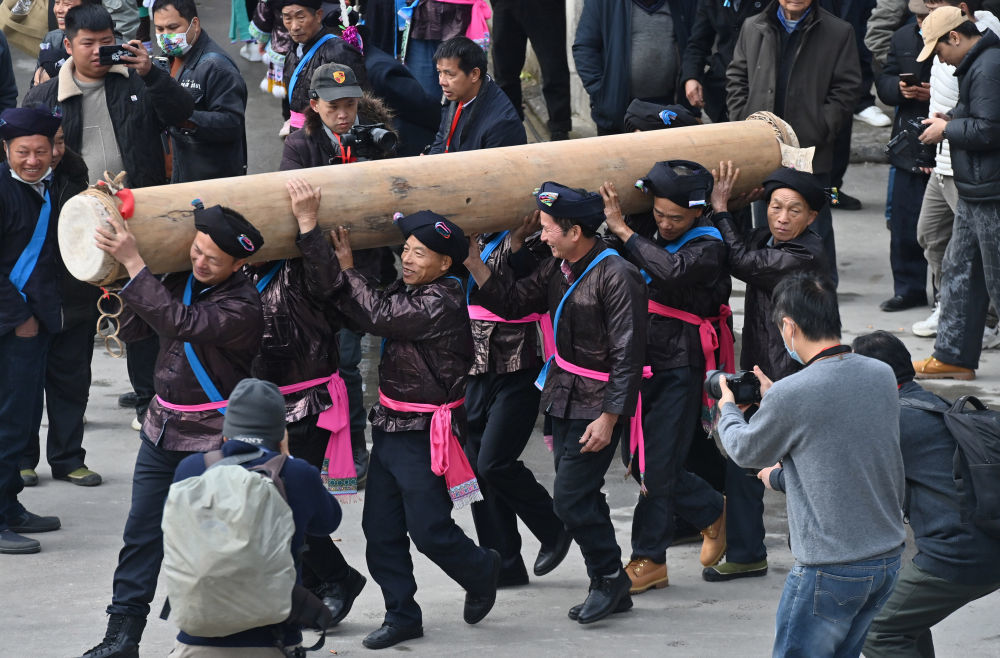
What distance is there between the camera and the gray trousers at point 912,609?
497 cm

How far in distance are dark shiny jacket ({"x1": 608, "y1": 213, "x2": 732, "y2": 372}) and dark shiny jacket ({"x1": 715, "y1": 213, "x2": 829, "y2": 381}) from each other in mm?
90

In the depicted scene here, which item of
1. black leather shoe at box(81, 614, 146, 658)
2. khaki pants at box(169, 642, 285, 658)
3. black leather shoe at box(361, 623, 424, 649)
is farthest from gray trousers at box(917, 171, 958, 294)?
khaki pants at box(169, 642, 285, 658)

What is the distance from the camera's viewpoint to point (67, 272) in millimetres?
7082

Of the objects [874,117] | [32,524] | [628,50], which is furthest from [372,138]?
[874,117]

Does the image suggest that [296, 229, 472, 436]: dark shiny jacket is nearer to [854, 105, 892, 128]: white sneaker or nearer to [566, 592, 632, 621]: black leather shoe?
[566, 592, 632, 621]: black leather shoe

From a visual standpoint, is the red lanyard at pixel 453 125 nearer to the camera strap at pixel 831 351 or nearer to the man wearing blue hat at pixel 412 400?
the man wearing blue hat at pixel 412 400

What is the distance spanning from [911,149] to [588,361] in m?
3.94

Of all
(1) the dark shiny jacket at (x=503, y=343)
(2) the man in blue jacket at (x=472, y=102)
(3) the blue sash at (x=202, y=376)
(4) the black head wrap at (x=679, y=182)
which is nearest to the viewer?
(3) the blue sash at (x=202, y=376)

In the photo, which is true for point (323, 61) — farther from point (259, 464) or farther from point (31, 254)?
point (259, 464)

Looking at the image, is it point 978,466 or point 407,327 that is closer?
point 978,466

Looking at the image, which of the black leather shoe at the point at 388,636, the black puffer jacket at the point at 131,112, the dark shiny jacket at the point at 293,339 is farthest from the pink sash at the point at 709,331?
the black puffer jacket at the point at 131,112

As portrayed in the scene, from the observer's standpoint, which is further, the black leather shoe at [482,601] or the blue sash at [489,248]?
the blue sash at [489,248]

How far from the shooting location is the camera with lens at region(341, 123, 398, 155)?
644 centimetres

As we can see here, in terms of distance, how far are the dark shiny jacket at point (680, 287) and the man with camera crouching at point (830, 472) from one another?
1324mm
